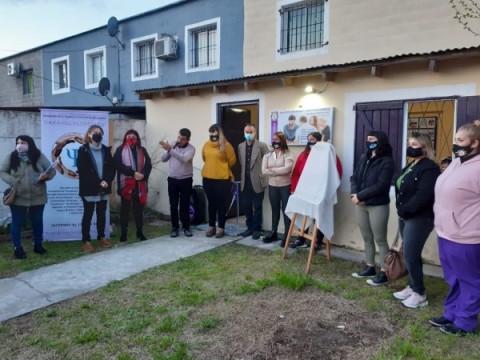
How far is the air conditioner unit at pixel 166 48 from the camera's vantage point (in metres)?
10.9

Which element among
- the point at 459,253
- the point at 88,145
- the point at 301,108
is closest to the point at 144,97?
the point at 88,145

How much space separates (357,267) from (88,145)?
440 cm

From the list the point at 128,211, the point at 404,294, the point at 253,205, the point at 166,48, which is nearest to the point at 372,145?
the point at 404,294

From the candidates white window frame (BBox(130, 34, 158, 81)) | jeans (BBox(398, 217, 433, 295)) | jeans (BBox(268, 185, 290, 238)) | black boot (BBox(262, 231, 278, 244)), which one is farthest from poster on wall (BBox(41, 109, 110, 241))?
white window frame (BBox(130, 34, 158, 81))

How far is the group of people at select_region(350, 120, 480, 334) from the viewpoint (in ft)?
10.5

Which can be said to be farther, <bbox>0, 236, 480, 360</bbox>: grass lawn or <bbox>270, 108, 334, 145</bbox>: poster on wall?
<bbox>270, 108, 334, 145</bbox>: poster on wall

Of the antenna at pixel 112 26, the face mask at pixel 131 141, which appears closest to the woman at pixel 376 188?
the face mask at pixel 131 141

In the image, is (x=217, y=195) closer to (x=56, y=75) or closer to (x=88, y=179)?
(x=88, y=179)

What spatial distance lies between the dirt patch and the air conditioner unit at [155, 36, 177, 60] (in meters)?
8.62

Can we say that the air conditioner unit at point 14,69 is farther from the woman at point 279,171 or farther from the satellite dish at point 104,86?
the woman at point 279,171

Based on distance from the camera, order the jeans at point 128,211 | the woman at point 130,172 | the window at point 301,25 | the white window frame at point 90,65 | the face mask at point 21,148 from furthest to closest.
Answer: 1. the white window frame at point 90,65
2. the window at point 301,25
3. the jeans at point 128,211
4. the woman at point 130,172
5. the face mask at point 21,148

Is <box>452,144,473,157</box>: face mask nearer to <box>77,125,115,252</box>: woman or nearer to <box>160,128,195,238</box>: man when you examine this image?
<box>160,128,195,238</box>: man

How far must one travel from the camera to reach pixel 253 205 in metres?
6.58

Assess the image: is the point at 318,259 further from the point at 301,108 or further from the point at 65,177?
A: the point at 65,177
